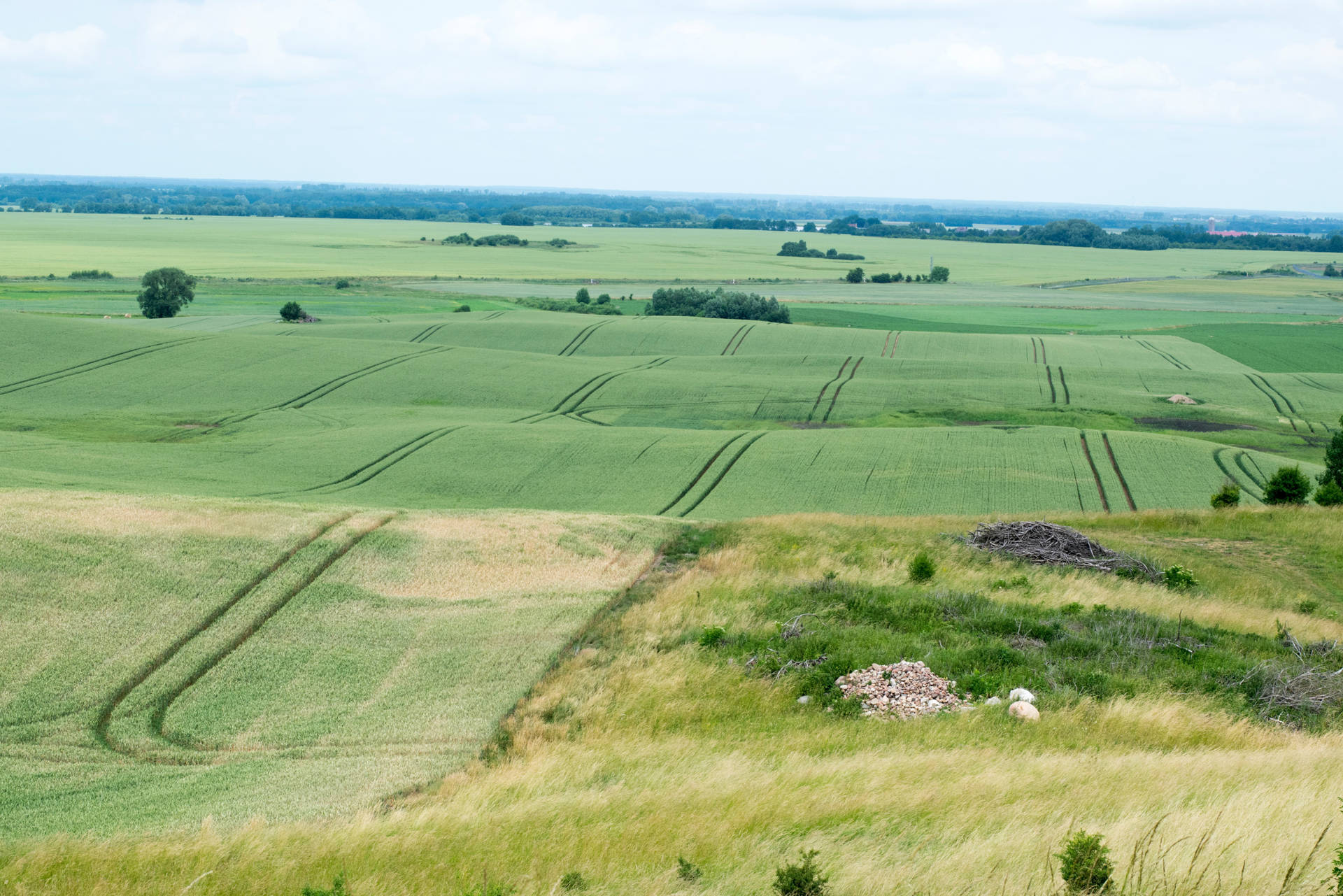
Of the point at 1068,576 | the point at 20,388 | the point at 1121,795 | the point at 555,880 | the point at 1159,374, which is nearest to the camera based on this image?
the point at 555,880

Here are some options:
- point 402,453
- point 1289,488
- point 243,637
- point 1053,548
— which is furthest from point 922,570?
point 402,453

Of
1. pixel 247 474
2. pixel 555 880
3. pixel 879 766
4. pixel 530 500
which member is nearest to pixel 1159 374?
pixel 530 500

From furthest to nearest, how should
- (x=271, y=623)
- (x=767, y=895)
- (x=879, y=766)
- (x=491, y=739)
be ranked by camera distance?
(x=271, y=623), (x=491, y=739), (x=879, y=766), (x=767, y=895)

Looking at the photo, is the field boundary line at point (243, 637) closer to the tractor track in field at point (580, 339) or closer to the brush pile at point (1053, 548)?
the brush pile at point (1053, 548)

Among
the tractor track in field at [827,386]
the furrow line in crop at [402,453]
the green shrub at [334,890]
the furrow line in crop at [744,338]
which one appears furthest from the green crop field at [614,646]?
the furrow line in crop at [744,338]

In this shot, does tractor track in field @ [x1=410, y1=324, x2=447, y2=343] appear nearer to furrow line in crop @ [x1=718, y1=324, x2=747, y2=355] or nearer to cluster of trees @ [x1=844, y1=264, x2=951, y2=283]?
furrow line in crop @ [x1=718, y1=324, x2=747, y2=355]

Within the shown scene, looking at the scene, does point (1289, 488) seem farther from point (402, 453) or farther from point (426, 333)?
point (426, 333)

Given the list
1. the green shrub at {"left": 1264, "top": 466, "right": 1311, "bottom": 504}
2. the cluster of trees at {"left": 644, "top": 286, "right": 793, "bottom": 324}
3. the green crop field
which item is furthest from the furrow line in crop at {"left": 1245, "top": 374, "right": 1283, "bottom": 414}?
the cluster of trees at {"left": 644, "top": 286, "right": 793, "bottom": 324}

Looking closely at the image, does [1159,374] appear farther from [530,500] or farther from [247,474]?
[247,474]
